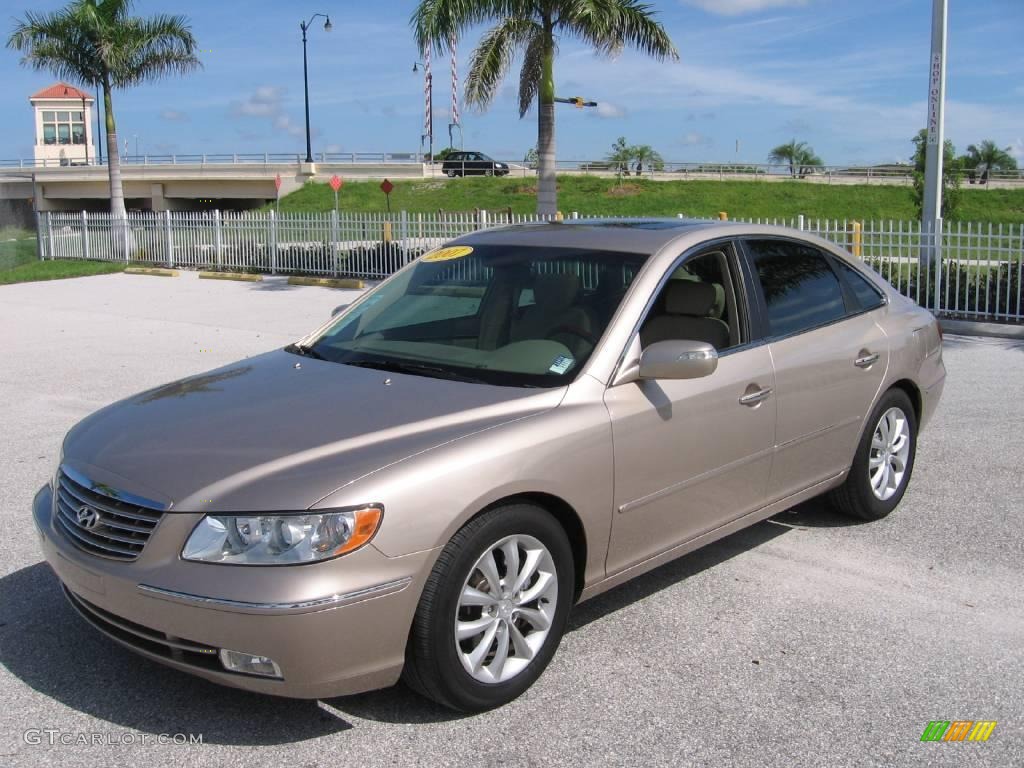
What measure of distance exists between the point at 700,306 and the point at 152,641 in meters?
2.55

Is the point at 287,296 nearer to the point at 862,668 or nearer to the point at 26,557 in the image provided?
the point at 26,557

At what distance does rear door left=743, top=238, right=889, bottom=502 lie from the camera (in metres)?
4.75

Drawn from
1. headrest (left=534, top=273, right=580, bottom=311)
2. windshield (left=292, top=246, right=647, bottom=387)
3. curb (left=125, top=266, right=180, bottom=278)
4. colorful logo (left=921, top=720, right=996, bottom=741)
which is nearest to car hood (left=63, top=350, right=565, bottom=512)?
windshield (left=292, top=246, right=647, bottom=387)

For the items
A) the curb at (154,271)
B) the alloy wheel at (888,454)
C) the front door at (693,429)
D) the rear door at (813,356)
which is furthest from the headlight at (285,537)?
the curb at (154,271)

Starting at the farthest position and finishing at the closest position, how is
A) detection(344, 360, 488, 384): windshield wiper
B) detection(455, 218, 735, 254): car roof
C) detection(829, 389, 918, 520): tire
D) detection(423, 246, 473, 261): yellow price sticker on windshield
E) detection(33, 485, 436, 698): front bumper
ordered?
1. detection(829, 389, 918, 520): tire
2. detection(423, 246, 473, 261): yellow price sticker on windshield
3. detection(455, 218, 735, 254): car roof
4. detection(344, 360, 488, 384): windshield wiper
5. detection(33, 485, 436, 698): front bumper

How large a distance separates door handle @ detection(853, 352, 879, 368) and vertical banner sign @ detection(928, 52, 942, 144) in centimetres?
1168

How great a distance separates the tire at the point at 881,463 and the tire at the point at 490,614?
7.20 ft

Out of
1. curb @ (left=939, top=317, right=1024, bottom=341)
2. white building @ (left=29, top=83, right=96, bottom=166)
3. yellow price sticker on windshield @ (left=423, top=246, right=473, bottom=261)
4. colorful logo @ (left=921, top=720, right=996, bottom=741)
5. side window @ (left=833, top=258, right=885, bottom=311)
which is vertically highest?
white building @ (left=29, top=83, right=96, bottom=166)

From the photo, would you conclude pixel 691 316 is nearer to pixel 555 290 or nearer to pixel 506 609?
pixel 555 290

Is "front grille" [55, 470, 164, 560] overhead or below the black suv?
below

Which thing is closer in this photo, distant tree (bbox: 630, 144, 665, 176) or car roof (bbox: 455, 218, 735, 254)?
car roof (bbox: 455, 218, 735, 254)

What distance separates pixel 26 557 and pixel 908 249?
1270 centimetres

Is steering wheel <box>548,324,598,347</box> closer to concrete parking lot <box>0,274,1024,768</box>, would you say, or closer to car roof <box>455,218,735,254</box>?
car roof <box>455,218,735,254</box>

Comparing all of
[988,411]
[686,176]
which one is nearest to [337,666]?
[988,411]
